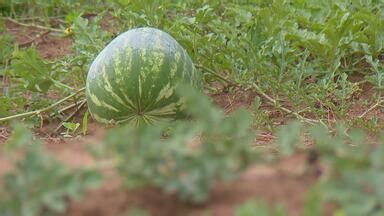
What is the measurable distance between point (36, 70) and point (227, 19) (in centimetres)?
146

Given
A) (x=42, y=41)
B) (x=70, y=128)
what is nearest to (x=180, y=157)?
(x=70, y=128)

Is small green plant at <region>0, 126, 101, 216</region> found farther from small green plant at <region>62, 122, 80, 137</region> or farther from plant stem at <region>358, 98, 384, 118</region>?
plant stem at <region>358, 98, 384, 118</region>

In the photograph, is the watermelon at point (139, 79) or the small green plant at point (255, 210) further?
the watermelon at point (139, 79)

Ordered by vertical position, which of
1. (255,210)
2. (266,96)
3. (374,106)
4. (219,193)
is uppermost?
(255,210)

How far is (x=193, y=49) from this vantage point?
4.30 m

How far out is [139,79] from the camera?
12.6 feet

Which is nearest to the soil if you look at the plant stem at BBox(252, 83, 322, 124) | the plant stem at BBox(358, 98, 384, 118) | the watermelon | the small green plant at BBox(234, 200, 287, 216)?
the small green plant at BBox(234, 200, 287, 216)

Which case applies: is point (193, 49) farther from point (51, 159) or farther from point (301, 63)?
point (51, 159)

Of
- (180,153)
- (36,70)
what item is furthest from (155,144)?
Answer: (36,70)

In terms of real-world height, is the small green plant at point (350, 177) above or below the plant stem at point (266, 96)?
above

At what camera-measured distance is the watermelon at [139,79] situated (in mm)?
3841

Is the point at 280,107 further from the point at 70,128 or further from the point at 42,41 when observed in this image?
the point at 42,41

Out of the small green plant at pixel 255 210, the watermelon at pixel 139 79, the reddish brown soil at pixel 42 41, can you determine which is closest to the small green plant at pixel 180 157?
the small green plant at pixel 255 210

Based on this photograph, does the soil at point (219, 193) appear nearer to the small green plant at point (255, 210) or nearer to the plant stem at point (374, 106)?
the small green plant at point (255, 210)
